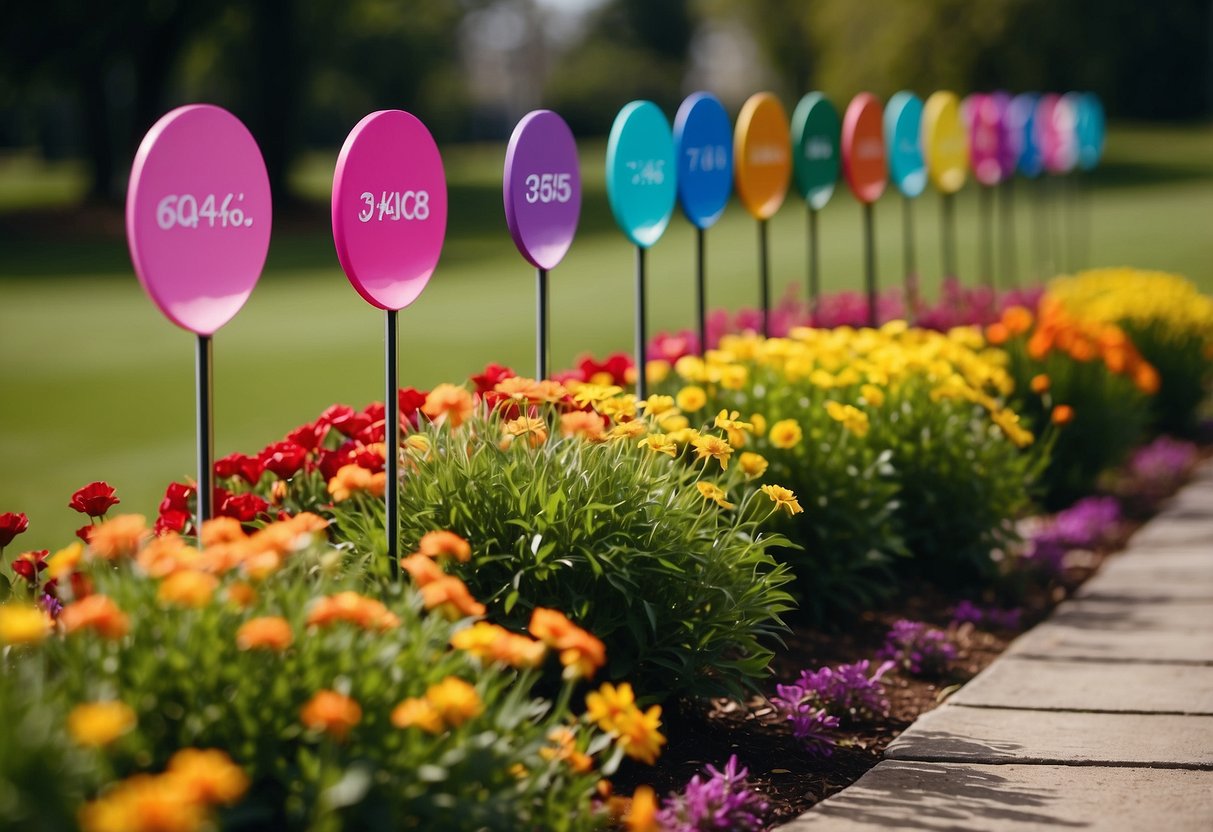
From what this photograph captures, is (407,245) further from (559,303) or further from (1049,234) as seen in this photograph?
(1049,234)

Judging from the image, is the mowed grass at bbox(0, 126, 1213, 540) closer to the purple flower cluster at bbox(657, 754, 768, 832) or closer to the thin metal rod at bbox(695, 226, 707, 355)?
the thin metal rod at bbox(695, 226, 707, 355)

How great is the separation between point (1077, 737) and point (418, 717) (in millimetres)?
2093

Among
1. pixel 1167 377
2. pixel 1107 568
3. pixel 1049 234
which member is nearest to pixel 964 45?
pixel 1049 234

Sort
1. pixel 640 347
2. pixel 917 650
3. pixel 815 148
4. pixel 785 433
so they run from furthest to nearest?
pixel 815 148 < pixel 640 347 < pixel 917 650 < pixel 785 433

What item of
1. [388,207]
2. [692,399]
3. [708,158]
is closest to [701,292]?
[708,158]

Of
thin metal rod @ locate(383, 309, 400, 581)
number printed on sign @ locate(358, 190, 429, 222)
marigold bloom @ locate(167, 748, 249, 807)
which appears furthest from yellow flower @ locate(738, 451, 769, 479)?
marigold bloom @ locate(167, 748, 249, 807)

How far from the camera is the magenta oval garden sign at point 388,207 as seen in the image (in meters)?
3.34

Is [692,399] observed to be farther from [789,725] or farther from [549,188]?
[789,725]

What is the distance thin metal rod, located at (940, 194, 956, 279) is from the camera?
895 cm

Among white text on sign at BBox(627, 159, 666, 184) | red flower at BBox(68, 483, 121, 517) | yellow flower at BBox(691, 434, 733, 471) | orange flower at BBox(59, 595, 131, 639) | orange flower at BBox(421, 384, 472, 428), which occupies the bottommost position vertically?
orange flower at BBox(59, 595, 131, 639)

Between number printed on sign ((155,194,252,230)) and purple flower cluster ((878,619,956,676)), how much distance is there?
2414mm

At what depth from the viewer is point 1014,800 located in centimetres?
308

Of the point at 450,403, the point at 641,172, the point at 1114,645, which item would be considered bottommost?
the point at 1114,645

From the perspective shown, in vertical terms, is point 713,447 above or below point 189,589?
above
